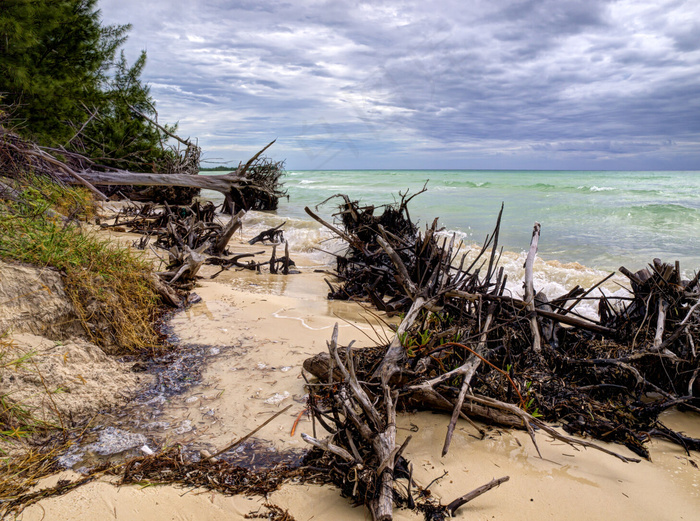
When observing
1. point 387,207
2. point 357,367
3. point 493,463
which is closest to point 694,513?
point 493,463

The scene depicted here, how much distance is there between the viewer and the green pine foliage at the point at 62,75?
911cm

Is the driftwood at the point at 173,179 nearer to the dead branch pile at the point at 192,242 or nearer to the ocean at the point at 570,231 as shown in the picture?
the dead branch pile at the point at 192,242

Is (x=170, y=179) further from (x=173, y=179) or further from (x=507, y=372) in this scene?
(x=507, y=372)

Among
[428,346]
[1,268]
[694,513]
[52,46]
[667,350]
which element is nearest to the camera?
[694,513]

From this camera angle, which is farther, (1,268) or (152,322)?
(152,322)

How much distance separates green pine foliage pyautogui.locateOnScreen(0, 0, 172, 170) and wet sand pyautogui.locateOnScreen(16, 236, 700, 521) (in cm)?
594

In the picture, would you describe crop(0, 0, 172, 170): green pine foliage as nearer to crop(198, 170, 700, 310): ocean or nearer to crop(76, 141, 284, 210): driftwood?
crop(76, 141, 284, 210): driftwood

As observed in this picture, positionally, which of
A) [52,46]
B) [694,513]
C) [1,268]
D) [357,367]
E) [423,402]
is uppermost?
[52,46]

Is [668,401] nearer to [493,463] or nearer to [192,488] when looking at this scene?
[493,463]

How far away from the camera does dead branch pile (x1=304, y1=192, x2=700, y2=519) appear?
1907 mm

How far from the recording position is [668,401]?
2785 mm

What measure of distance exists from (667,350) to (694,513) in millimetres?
1293

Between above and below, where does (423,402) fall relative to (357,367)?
below

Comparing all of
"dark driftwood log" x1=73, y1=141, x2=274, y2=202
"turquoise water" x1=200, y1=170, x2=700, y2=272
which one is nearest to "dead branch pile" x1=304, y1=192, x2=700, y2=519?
"turquoise water" x1=200, y1=170, x2=700, y2=272
